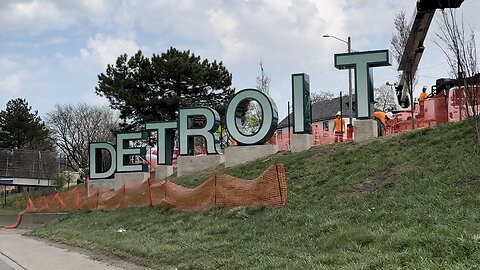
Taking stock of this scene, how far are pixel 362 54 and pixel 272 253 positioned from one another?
14540mm

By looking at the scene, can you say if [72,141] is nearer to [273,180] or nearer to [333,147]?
[333,147]

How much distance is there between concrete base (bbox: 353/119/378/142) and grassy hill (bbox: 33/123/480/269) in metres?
1.69

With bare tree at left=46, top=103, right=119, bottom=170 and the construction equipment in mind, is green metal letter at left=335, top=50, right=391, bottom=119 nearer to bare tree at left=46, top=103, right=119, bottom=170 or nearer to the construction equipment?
the construction equipment

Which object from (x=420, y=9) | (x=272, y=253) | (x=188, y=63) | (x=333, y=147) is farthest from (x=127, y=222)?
(x=188, y=63)

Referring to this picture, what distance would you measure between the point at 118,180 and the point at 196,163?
6.61 meters

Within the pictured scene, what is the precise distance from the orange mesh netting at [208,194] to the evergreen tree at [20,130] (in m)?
54.4

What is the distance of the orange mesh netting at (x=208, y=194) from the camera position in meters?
15.1

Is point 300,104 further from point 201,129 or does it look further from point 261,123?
point 201,129

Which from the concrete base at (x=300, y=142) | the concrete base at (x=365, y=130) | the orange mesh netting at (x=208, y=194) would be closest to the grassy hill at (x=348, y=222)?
the orange mesh netting at (x=208, y=194)

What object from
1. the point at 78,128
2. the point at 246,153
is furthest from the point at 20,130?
the point at 246,153

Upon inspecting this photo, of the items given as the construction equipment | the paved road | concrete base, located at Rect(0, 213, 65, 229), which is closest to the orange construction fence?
concrete base, located at Rect(0, 213, 65, 229)

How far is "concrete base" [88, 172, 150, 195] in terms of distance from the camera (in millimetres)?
33812

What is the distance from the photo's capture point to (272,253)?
33.9ft

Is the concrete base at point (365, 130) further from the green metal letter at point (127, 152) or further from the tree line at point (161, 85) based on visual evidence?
the tree line at point (161, 85)
